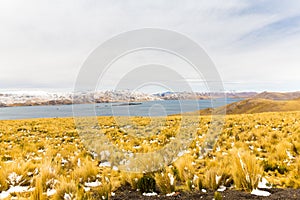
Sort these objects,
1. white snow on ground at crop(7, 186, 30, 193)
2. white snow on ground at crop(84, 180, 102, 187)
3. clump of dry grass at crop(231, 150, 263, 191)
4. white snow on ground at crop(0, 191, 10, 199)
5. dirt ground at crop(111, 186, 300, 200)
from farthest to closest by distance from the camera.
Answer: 1. white snow on ground at crop(84, 180, 102, 187)
2. white snow on ground at crop(7, 186, 30, 193)
3. white snow on ground at crop(0, 191, 10, 199)
4. clump of dry grass at crop(231, 150, 263, 191)
5. dirt ground at crop(111, 186, 300, 200)

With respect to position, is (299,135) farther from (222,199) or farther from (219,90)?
(222,199)

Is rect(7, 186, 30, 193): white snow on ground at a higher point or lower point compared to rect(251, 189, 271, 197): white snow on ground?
lower

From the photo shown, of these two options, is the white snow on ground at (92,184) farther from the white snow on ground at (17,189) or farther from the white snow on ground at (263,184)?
the white snow on ground at (263,184)

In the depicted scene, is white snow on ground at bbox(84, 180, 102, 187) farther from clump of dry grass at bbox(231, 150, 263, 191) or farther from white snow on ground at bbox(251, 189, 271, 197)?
white snow on ground at bbox(251, 189, 271, 197)

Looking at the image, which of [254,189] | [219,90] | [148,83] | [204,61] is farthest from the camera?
[148,83]

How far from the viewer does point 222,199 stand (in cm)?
360

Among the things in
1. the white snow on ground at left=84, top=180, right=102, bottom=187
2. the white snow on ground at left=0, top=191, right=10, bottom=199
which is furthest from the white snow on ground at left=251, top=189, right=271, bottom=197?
the white snow on ground at left=0, top=191, right=10, bottom=199

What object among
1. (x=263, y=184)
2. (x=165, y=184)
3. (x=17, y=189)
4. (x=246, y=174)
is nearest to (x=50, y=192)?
(x=17, y=189)

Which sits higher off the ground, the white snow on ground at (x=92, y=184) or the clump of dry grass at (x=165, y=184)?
the clump of dry grass at (x=165, y=184)

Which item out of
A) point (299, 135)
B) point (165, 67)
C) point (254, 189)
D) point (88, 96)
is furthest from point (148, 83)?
point (299, 135)

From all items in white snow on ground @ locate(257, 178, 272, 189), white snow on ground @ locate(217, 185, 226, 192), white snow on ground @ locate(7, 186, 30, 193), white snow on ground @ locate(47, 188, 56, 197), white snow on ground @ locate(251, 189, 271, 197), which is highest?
white snow on ground @ locate(251, 189, 271, 197)

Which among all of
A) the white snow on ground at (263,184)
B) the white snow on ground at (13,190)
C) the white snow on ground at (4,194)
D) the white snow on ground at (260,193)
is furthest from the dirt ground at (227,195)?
the white snow on ground at (4,194)

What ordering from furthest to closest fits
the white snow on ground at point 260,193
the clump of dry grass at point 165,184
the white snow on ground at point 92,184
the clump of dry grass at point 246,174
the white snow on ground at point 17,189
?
1. the white snow on ground at point 92,184
2. the white snow on ground at point 17,189
3. the clump of dry grass at point 165,184
4. the clump of dry grass at point 246,174
5. the white snow on ground at point 260,193

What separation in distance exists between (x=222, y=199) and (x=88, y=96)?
19.8ft
